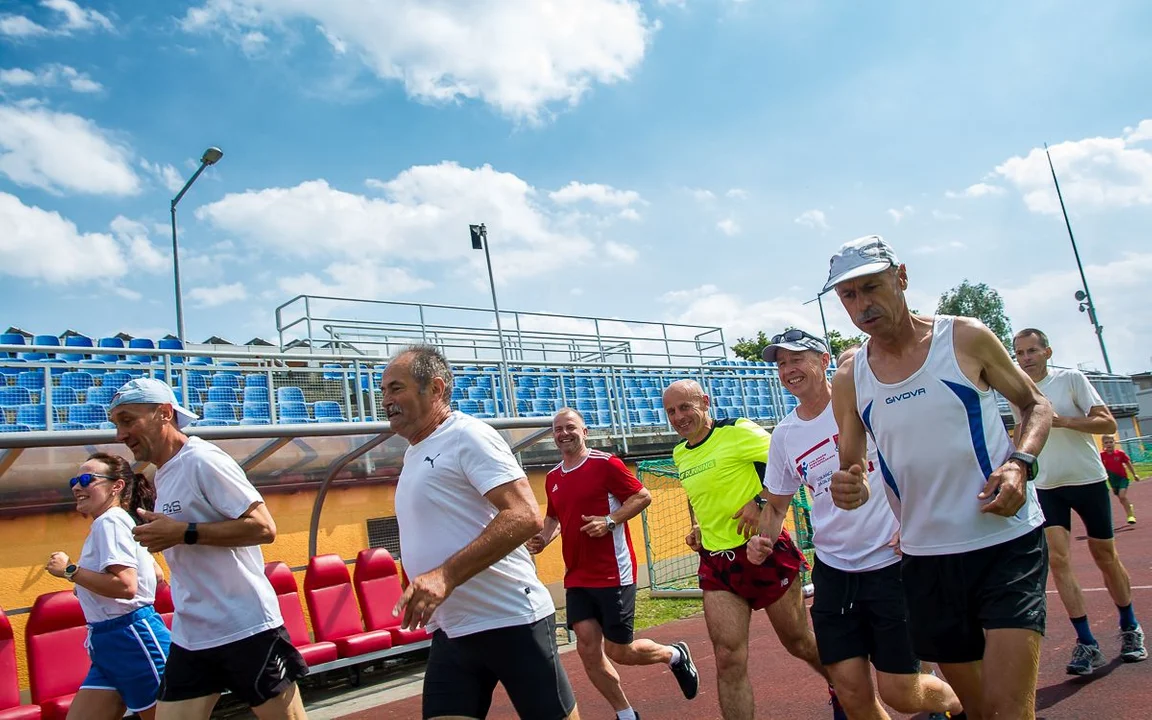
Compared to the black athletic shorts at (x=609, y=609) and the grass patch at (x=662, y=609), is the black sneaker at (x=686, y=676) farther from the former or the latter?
the grass patch at (x=662, y=609)

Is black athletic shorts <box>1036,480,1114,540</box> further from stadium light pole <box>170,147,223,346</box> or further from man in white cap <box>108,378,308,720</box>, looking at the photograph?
stadium light pole <box>170,147,223,346</box>

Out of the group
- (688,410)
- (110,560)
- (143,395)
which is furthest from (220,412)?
(688,410)

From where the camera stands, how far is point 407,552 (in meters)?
3.33

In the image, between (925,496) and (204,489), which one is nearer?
(925,496)

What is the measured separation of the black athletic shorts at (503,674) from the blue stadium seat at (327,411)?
9.45 metres

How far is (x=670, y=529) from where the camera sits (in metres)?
14.8

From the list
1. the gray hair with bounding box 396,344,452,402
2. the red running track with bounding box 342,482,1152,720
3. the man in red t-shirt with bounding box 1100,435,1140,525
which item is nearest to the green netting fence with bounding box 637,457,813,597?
the red running track with bounding box 342,482,1152,720

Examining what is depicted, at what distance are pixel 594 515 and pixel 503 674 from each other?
2.89 metres

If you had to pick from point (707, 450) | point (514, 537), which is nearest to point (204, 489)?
point (514, 537)

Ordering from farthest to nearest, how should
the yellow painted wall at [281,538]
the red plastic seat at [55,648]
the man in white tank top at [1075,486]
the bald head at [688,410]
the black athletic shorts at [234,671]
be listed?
the yellow painted wall at [281,538] → the red plastic seat at [55,648] → the man in white tank top at [1075,486] → the bald head at [688,410] → the black athletic shorts at [234,671]

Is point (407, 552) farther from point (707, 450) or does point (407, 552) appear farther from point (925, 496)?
point (707, 450)

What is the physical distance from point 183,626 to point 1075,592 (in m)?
5.27

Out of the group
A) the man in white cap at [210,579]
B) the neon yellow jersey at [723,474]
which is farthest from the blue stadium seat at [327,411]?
the man in white cap at [210,579]

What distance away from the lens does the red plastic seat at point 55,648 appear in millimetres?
7008
